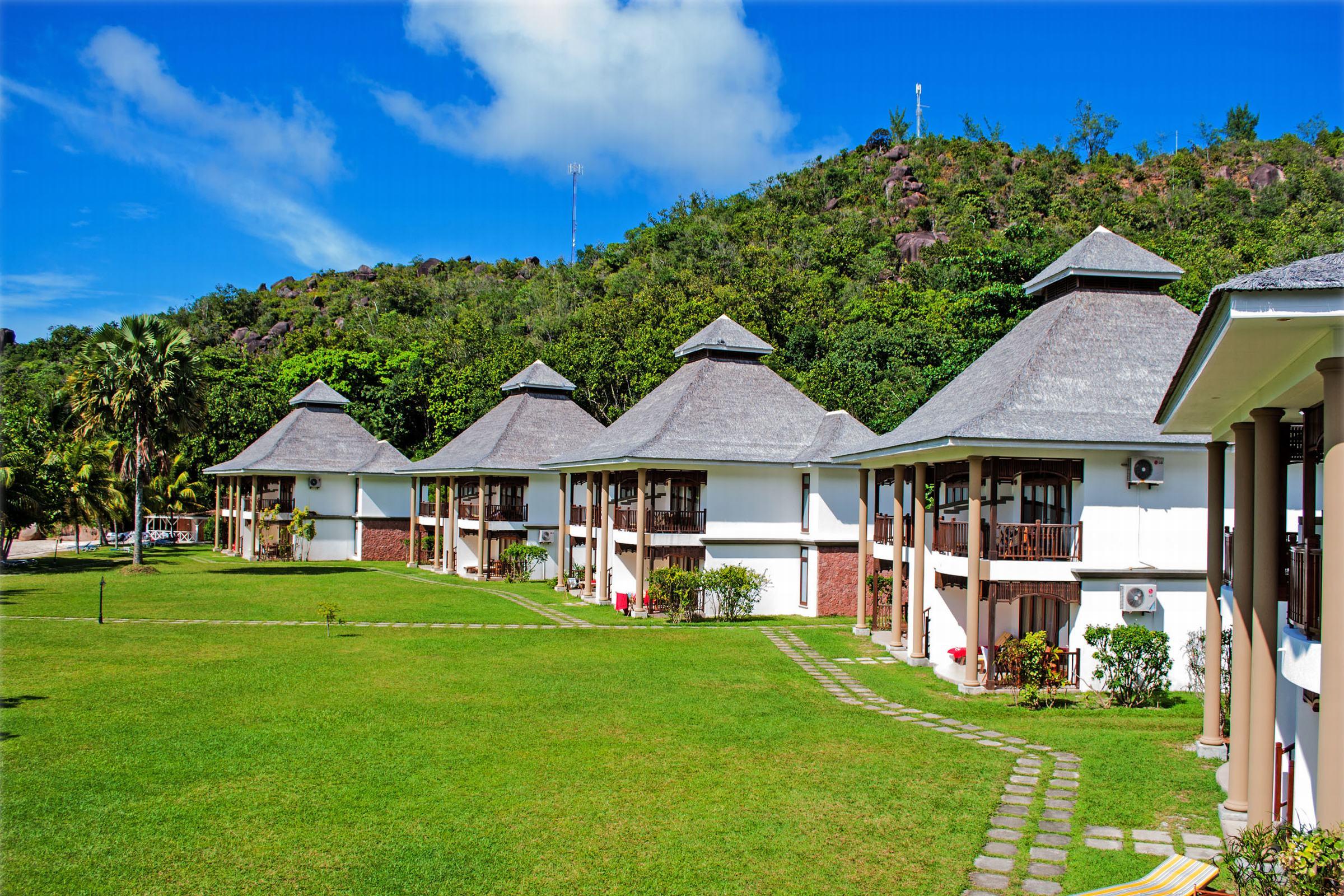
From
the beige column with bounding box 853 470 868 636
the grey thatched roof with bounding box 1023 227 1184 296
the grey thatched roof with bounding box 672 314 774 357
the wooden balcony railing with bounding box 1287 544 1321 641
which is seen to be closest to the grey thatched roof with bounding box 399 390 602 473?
the grey thatched roof with bounding box 672 314 774 357

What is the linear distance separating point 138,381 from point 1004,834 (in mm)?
34566

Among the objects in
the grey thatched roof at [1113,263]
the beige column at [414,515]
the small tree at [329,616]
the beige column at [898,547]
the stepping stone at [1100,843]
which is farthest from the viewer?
A: the beige column at [414,515]

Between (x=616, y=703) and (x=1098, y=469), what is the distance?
9.97m

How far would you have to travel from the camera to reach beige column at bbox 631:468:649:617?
28781mm

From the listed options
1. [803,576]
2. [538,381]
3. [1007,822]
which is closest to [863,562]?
[803,576]

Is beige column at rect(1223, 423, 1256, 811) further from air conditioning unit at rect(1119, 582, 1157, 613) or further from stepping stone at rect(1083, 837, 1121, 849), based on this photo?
air conditioning unit at rect(1119, 582, 1157, 613)

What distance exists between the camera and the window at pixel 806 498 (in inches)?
1198

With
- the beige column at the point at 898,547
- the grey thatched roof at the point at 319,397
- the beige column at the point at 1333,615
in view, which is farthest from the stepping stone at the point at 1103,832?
the grey thatched roof at the point at 319,397

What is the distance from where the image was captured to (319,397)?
174 feet

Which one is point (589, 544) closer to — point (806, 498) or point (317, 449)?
point (806, 498)

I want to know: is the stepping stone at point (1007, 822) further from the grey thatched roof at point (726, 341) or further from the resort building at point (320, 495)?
the resort building at point (320, 495)

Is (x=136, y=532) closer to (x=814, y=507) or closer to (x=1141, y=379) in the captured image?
(x=814, y=507)

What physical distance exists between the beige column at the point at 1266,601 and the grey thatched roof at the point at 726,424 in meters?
18.8

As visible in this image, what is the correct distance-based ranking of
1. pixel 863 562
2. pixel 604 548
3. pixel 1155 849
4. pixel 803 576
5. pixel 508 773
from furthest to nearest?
pixel 604 548 < pixel 803 576 < pixel 863 562 < pixel 508 773 < pixel 1155 849
